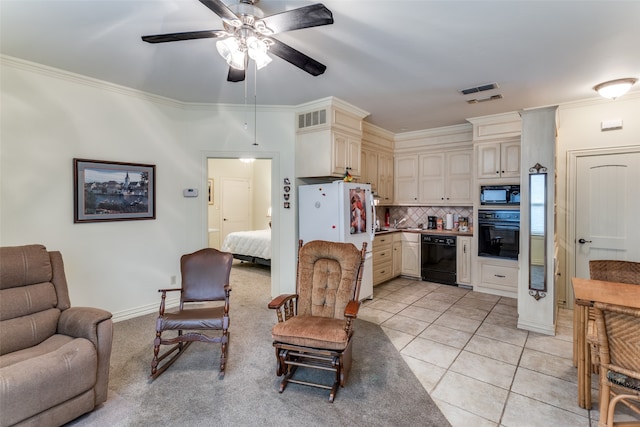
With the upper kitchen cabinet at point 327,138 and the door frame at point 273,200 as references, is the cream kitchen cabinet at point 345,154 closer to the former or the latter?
the upper kitchen cabinet at point 327,138

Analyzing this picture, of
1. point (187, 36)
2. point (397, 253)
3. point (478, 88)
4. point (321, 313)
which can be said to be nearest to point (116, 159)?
point (187, 36)

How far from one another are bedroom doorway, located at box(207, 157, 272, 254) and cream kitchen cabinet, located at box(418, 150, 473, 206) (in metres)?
4.08

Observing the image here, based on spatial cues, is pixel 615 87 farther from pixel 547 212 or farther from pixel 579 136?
pixel 547 212

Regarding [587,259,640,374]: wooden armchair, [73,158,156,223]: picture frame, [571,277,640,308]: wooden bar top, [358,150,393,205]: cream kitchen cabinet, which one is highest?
[358,150,393,205]: cream kitchen cabinet

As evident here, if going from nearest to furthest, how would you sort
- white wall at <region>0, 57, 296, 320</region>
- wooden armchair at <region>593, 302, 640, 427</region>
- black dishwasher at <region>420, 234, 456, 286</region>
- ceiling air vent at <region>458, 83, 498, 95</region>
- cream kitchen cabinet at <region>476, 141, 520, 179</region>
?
wooden armchair at <region>593, 302, 640, 427</region>
white wall at <region>0, 57, 296, 320</region>
ceiling air vent at <region>458, 83, 498, 95</region>
cream kitchen cabinet at <region>476, 141, 520, 179</region>
black dishwasher at <region>420, 234, 456, 286</region>

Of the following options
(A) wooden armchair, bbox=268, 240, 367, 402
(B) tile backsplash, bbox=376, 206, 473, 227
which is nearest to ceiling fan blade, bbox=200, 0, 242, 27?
(A) wooden armchair, bbox=268, 240, 367, 402

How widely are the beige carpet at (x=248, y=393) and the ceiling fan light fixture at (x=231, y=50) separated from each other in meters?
2.41

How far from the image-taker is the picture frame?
3.43 meters

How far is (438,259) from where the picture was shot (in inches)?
213

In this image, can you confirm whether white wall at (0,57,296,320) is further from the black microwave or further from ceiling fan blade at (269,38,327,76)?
the black microwave

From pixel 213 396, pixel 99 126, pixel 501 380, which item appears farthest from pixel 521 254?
pixel 99 126

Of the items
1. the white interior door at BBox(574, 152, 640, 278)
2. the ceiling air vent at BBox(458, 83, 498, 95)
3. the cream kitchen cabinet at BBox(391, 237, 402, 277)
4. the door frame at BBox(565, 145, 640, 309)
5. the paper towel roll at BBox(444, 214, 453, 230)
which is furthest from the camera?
the paper towel roll at BBox(444, 214, 453, 230)

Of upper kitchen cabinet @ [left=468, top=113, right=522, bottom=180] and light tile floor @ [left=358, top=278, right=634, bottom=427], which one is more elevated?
upper kitchen cabinet @ [left=468, top=113, right=522, bottom=180]

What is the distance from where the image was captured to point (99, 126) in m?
3.56
